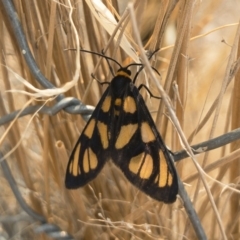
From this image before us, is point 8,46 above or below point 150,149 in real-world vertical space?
above

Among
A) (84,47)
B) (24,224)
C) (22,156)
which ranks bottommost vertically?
(24,224)

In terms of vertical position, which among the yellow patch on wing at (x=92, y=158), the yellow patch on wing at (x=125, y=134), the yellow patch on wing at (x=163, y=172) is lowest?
the yellow patch on wing at (x=163, y=172)

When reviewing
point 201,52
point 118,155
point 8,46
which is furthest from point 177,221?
point 201,52

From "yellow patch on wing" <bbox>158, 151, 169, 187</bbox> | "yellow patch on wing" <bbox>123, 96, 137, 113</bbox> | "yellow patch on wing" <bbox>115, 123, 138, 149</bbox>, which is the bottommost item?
"yellow patch on wing" <bbox>158, 151, 169, 187</bbox>

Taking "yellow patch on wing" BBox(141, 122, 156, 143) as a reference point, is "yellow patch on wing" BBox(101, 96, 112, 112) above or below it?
above

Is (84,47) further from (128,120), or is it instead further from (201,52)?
(201,52)

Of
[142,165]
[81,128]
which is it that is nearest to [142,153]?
[142,165]
